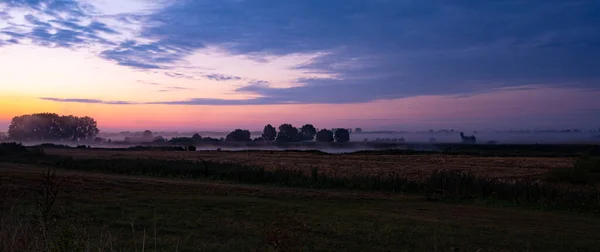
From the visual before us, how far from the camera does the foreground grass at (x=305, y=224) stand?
402 inches

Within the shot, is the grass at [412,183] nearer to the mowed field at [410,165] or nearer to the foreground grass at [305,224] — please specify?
the foreground grass at [305,224]

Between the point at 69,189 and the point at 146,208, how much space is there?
533 cm

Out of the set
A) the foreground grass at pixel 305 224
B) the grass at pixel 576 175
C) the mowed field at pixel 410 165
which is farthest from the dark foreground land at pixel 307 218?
the grass at pixel 576 175

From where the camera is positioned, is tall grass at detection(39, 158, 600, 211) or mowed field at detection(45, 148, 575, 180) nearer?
tall grass at detection(39, 158, 600, 211)

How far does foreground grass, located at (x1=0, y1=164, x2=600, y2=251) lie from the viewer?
10211 mm

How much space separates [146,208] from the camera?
14.9m

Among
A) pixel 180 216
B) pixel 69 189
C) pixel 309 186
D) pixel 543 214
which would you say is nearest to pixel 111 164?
pixel 309 186

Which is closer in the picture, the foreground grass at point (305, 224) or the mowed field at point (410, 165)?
the foreground grass at point (305, 224)

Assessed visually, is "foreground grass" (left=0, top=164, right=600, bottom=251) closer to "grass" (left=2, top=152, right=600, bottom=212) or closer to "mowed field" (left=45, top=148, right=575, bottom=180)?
"grass" (left=2, top=152, right=600, bottom=212)

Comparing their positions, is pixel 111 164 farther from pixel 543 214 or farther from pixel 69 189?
pixel 543 214

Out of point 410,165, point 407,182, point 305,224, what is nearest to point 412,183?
point 407,182

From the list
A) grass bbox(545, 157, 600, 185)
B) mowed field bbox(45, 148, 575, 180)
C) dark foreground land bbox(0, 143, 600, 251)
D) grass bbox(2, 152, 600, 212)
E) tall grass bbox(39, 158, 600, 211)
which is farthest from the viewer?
mowed field bbox(45, 148, 575, 180)

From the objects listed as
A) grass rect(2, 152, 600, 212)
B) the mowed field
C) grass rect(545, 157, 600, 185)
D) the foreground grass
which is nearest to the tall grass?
grass rect(2, 152, 600, 212)

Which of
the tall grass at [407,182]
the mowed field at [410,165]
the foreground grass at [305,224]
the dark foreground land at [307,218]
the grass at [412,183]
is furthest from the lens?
the mowed field at [410,165]
